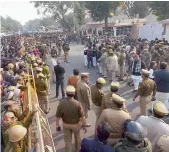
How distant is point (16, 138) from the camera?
3.70 meters

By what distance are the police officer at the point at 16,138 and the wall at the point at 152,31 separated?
2342 centimetres

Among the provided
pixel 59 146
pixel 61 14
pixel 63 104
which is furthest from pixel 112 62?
pixel 61 14

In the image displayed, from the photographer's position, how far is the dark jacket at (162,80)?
7171 millimetres

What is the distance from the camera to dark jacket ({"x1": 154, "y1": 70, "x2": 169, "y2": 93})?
717 cm

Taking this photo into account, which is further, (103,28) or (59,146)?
(103,28)

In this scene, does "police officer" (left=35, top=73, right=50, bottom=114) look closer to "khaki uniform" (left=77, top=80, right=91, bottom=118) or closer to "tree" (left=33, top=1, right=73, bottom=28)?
"khaki uniform" (left=77, top=80, right=91, bottom=118)

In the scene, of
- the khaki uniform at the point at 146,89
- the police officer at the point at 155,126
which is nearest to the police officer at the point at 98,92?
the khaki uniform at the point at 146,89

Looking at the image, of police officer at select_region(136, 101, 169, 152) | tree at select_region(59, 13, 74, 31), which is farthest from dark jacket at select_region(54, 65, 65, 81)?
tree at select_region(59, 13, 74, 31)

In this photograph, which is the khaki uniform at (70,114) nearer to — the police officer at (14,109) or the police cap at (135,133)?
the police officer at (14,109)

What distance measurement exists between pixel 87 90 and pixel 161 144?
3458 mm

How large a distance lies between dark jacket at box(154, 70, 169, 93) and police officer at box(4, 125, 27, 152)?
468 cm

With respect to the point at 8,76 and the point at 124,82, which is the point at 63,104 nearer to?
the point at 8,76

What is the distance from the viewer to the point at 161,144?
3.72 metres

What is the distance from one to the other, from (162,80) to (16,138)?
16.2 feet
